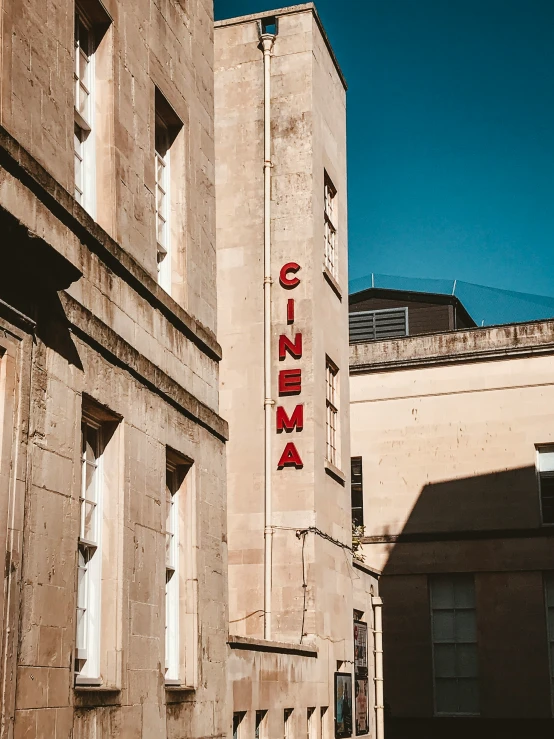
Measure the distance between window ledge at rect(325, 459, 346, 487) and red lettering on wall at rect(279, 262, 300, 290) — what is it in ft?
10.5

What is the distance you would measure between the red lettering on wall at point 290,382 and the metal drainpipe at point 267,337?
23cm

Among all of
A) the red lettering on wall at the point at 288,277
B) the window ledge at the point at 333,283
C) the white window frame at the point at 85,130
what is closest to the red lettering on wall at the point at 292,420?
the red lettering on wall at the point at 288,277

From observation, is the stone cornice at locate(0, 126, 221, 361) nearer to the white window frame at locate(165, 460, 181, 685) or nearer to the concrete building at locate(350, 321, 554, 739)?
the white window frame at locate(165, 460, 181, 685)

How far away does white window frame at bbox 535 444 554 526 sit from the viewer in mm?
29344

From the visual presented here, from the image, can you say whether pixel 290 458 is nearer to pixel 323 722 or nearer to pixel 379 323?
pixel 323 722

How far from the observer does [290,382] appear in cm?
2064

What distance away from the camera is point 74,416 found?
32.6ft

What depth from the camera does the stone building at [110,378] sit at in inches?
349

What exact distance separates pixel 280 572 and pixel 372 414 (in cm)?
1221

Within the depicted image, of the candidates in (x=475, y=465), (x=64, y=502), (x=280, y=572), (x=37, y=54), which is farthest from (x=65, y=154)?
(x=475, y=465)

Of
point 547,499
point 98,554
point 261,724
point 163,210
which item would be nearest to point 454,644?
point 547,499

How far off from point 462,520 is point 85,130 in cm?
2031

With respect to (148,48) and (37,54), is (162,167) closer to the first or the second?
(148,48)

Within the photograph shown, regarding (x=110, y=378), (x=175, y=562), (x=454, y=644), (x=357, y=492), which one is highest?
(x=357, y=492)
